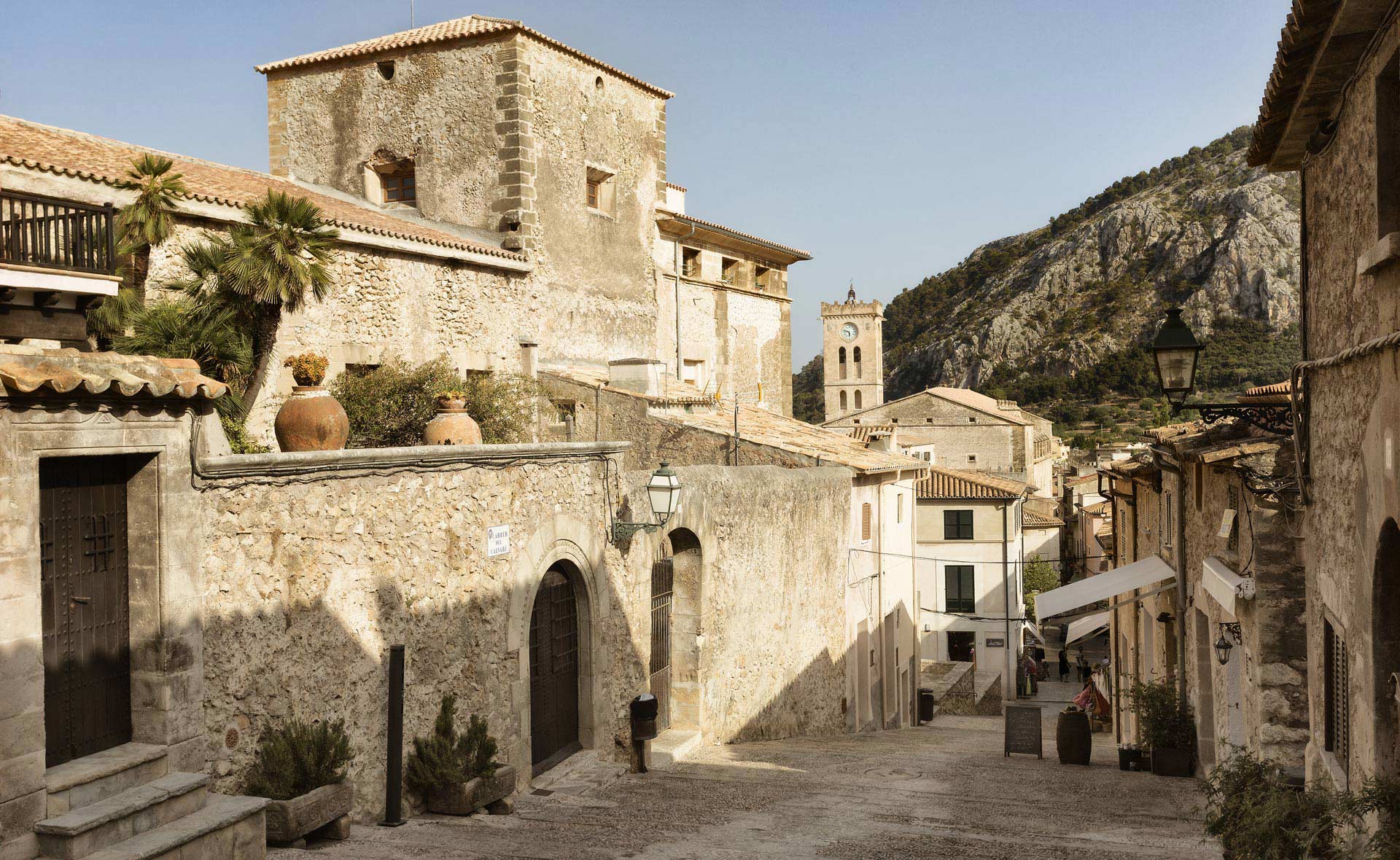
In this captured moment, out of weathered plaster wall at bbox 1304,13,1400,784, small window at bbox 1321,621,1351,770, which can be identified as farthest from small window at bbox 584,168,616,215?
small window at bbox 1321,621,1351,770

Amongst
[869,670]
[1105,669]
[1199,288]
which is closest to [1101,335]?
[1199,288]

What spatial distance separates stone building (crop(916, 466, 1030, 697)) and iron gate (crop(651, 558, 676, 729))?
2624cm

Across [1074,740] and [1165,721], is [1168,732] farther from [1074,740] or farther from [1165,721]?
[1074,740]

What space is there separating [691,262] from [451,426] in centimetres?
1858

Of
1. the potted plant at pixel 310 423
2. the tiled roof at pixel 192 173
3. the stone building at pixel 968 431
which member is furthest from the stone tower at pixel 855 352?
the potted plant at pixel 310 423

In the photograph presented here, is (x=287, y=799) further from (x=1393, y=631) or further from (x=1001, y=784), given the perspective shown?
(x=1001, y=784)

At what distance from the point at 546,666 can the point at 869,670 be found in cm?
1236

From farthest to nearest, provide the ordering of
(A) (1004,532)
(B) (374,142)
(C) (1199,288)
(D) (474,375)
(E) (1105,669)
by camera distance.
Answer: (C) (1199,288) < (A) (1004,532) < (E) (1105,669) < (B) (374,142) < (D) (474,375)

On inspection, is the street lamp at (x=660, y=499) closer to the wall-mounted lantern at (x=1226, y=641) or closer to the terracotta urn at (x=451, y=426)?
the terracotta urn at (x=451, y=426)

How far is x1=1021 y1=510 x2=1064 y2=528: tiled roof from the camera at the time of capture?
158 ft

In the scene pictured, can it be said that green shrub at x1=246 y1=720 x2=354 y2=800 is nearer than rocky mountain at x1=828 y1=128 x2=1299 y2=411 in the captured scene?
Yes

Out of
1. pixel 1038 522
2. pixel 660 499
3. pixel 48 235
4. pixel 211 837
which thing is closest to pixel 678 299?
pixel 660 499

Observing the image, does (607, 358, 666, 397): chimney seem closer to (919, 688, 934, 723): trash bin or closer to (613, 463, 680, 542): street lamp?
(613, 463, 680, 542): street lamp

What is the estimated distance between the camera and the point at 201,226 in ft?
45.3
